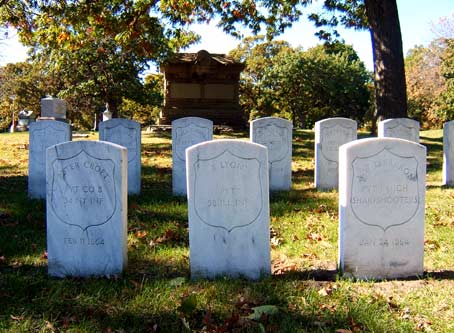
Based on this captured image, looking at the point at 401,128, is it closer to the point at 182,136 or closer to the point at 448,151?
the point at 448,151

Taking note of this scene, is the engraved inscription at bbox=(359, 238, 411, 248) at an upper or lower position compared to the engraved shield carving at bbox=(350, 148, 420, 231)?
lower

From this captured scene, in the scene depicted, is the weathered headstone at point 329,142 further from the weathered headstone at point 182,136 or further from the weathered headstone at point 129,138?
the weathered headstone at point 129,138

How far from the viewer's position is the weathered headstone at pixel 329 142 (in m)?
9.18

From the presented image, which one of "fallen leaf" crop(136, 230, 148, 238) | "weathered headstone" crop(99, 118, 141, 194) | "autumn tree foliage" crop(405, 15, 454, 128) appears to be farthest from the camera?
"autumn tree foliage" crop(405, 15, 454, 128)

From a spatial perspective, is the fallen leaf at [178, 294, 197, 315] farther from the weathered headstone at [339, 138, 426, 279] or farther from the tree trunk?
the tree trunk

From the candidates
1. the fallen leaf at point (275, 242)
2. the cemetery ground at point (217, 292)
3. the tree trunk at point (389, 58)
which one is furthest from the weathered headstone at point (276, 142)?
the tree trunk at point (389, 58)

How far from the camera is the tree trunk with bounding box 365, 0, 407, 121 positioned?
499 inches

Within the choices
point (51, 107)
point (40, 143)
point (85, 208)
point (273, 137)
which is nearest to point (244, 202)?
point (85, 208)

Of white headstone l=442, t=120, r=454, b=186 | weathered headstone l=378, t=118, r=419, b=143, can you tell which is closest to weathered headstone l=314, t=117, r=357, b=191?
weathered headstone l=378, t=118, r=419, b=143

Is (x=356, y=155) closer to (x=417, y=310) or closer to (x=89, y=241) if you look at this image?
(x=417, y=310)

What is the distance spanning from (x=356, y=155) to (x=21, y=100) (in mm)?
35332

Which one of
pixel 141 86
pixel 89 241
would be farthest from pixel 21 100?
pixel 89 241

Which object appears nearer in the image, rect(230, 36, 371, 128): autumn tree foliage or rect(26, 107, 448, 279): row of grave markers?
rect(26, 107, 448, 279): row of grave markers

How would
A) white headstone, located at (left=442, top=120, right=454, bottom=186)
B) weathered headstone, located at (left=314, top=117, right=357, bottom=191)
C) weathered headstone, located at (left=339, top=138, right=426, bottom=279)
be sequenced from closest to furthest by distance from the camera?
weathered headstone, located at (left=339, top=138, right=426, bottom=279), weathered headstone, located at (left=314, top=117, right=357, bottom=191), white headstone, located at (left=442, top=120, right=454, bottom=186)
